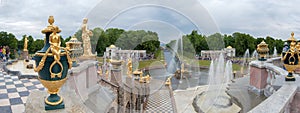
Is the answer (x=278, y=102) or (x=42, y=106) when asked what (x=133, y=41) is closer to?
(x=42, y=106)

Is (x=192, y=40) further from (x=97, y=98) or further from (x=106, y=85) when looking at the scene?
(x=97, y=98)

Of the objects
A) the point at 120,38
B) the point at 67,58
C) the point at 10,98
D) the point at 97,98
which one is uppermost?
the point at 120,38

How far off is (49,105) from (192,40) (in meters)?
15.8

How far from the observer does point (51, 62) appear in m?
2.01

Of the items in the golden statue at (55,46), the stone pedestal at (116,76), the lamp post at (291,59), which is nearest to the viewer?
the golden statue at (55,46)

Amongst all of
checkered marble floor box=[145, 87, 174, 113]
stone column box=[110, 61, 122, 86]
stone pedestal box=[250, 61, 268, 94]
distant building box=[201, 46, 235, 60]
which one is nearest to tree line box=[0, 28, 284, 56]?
distant building box=[201, 46, 235, 60]

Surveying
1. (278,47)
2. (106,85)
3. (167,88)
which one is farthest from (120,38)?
(278,47)

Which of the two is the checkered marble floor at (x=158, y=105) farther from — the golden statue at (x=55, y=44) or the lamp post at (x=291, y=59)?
the golden statue at (x=55, y=44)

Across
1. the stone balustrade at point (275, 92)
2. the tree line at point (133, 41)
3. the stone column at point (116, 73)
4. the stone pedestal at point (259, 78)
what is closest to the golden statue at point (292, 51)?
the stone balustrade at point (275, 92)

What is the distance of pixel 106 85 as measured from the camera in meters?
7.51

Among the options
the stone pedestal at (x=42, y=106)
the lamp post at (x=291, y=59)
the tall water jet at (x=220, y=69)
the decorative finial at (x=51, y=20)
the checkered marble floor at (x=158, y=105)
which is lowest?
the checkered marble floor at (x=158, y=105)

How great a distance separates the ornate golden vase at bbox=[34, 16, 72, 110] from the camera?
199cm

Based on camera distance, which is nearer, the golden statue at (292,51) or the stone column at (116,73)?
the golden statue at (292,51)

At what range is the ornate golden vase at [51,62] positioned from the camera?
6.54 feet
